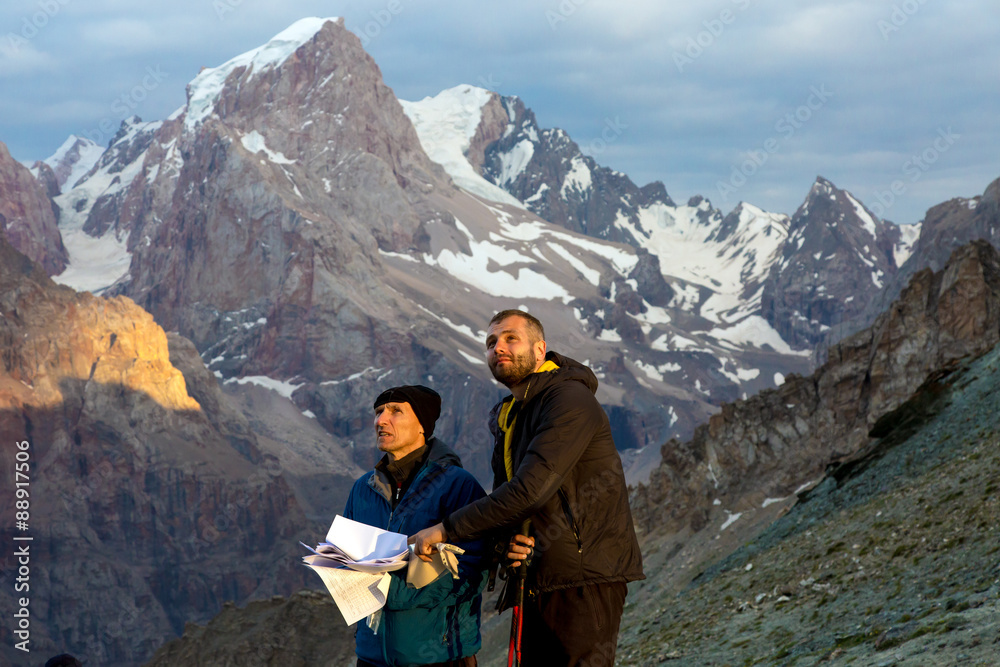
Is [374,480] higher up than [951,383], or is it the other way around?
[374,480]

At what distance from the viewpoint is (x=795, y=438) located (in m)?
47.8

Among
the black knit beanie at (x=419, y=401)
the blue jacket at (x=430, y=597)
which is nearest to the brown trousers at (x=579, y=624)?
the blue jacket at (x=430, y=597)

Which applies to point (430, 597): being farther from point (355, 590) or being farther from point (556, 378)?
point (556, 378)

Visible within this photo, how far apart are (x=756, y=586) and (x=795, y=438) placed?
103ft

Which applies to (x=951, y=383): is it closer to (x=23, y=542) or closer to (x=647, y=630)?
(x=647, y=630)

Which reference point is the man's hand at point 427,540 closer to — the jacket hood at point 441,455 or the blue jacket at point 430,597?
the blue jacket at point 430,597

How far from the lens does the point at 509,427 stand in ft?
23.0

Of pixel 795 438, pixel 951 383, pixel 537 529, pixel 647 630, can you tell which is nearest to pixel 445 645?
pixel 537 529

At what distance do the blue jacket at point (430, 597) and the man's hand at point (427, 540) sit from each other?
518mm

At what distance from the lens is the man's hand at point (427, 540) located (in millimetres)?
6621

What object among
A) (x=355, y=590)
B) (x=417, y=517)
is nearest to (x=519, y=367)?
(x=417, y=517)

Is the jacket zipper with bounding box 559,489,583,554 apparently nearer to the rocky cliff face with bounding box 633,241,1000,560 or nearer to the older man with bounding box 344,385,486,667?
the older man with bounding box 344,385,486,667

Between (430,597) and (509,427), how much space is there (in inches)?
55.8

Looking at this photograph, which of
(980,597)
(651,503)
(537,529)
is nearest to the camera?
(537,529)
